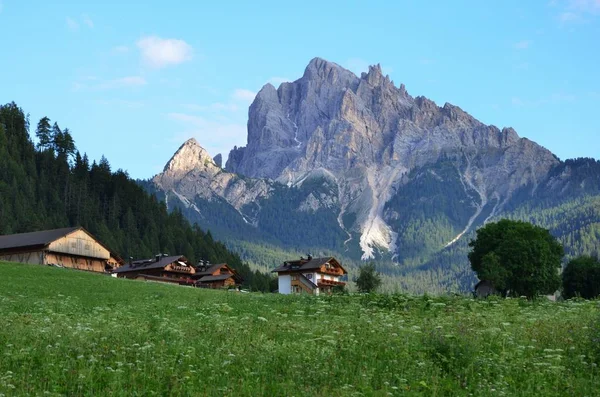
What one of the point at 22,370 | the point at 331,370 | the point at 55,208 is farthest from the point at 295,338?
the point at 55,208

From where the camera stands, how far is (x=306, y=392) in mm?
20094

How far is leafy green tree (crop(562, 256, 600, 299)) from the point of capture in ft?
439

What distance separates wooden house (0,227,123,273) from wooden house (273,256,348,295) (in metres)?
43.2

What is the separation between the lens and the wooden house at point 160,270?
468 ft

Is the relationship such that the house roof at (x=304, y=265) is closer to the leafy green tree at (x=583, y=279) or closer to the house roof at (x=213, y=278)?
the house roof at (x=213, y=278)

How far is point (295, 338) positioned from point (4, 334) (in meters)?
10.2

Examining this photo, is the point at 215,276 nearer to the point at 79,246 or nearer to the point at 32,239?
the point at 79,246

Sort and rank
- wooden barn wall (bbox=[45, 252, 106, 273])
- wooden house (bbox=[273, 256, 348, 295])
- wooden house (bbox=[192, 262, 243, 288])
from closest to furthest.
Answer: wooden barn wall (bbox=[45, 252, 106, 273]) < wooden house (bbox=[273, 256, 348, 295]) < wooden house (bbox=[192, 262, 243, 288])

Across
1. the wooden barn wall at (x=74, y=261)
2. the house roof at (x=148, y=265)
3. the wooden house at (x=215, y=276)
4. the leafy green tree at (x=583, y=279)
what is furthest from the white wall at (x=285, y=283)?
the leafy green tree at (x=583, y=279)

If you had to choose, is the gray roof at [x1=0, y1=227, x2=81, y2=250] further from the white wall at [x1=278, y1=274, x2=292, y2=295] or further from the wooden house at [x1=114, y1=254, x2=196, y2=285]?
the white wall at [x1=278, y1=274, x2=292, y2=295]

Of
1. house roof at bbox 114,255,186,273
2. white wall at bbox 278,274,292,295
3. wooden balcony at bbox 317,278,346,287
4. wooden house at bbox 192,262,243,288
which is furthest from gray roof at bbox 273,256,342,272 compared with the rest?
house roof at bbox 114,255,186,273

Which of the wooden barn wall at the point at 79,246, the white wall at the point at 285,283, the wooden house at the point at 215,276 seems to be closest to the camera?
the wooden barn wall at the point at 79,246

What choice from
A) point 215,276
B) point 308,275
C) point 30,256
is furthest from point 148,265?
point 30,256

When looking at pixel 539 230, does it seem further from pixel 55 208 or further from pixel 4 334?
pixel 55 208
